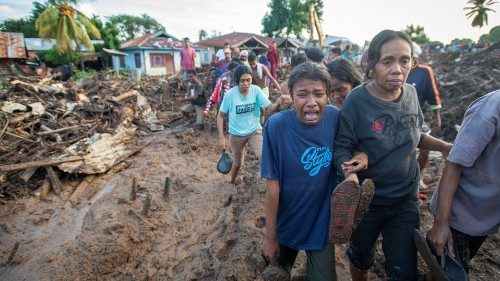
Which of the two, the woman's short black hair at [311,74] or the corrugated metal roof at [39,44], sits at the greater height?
the woman's short black hair at [311,74]

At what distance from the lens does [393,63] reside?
6.20 feet

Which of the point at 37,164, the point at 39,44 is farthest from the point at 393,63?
the point at 39,44

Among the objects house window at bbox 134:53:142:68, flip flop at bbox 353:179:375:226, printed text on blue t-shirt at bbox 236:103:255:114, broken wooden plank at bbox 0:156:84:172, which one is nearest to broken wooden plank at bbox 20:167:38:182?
broken wooden plank at bbox 0:156:84:172

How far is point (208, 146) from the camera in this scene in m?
8.14

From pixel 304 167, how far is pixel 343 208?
0.45 metres

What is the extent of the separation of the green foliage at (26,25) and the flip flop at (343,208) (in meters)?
48.5

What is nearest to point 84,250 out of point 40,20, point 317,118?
point 317,118

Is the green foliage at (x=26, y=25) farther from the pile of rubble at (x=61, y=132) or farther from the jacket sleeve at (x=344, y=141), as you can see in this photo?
the jacket sleeve at (x=344, y=141)

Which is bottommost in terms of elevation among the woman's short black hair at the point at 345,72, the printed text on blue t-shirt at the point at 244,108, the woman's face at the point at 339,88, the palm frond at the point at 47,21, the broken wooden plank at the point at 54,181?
the broken wooden plank at the point at 54,181

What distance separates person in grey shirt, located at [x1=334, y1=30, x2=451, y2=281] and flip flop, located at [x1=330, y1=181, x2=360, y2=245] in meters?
0.22

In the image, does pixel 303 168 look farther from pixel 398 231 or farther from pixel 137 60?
pixel 137 60

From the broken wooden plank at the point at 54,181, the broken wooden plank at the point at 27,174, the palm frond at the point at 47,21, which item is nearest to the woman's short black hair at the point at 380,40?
the broken wooden plank at the point at 54,181

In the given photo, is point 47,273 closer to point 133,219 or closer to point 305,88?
point 133,219

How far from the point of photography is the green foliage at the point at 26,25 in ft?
129
